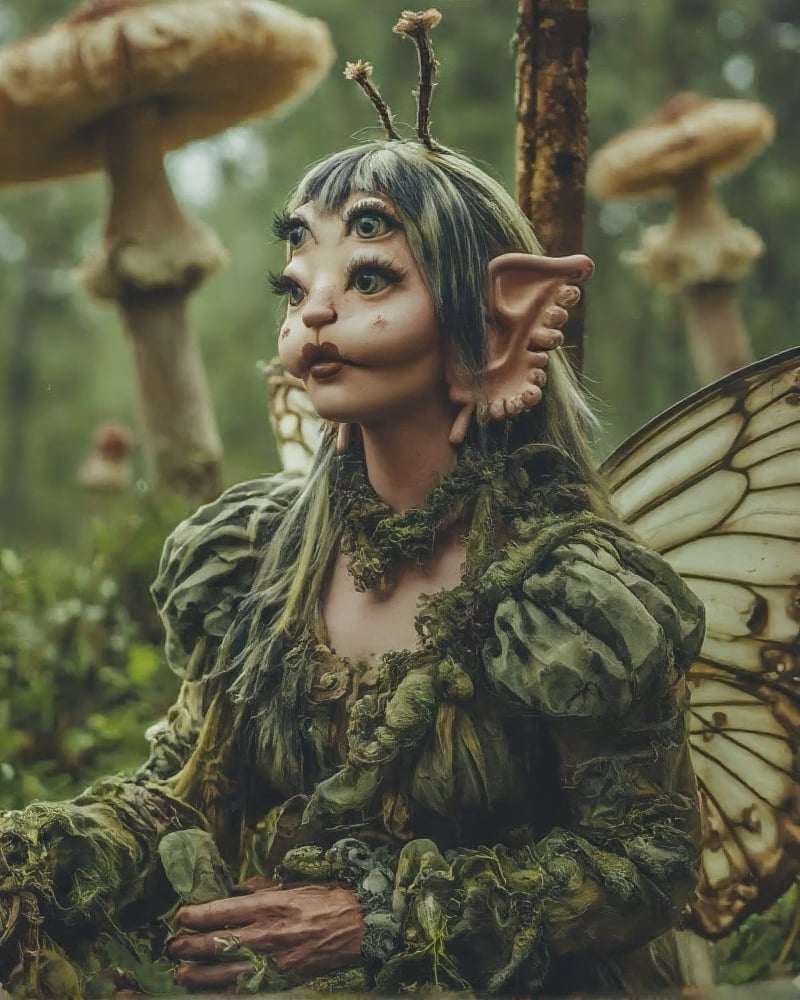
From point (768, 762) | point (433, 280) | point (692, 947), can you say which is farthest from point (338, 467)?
point (692, 947)

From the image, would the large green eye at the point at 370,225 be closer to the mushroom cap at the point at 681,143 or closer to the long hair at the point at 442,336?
the long hair at the point at 442,336

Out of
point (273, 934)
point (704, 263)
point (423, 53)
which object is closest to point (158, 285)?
point (704, 263)

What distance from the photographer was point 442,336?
2309 mm

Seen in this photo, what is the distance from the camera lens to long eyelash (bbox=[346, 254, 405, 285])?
2.27 metres

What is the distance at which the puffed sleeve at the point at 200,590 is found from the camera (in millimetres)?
2588

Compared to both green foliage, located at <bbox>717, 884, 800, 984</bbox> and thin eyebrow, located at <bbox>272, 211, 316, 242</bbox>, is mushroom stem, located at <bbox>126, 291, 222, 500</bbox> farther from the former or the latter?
thin eyebrow, located at <bbox>272, 211, 316, 242</bbox>

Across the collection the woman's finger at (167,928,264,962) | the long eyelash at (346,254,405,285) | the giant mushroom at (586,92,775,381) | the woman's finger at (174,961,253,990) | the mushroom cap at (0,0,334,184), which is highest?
the mushroom cap at (0,0,334,184)

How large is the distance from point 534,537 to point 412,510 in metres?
0.20

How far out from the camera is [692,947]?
2.85m

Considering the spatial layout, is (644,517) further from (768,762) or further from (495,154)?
(495,154)

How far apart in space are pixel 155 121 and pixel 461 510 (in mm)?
3364

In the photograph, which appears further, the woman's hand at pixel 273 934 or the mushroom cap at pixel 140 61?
the mushroom cap at pixel 140 61

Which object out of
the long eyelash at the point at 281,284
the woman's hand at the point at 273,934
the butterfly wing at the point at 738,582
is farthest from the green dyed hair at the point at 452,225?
the woman's hand at the point at 273,934

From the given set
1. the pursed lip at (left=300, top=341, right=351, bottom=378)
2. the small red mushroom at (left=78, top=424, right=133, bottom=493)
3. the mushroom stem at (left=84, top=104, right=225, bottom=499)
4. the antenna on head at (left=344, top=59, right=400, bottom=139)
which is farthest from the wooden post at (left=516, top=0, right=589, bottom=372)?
the small red mushroom at (left=78, top=424, right=133, bottom=493)
